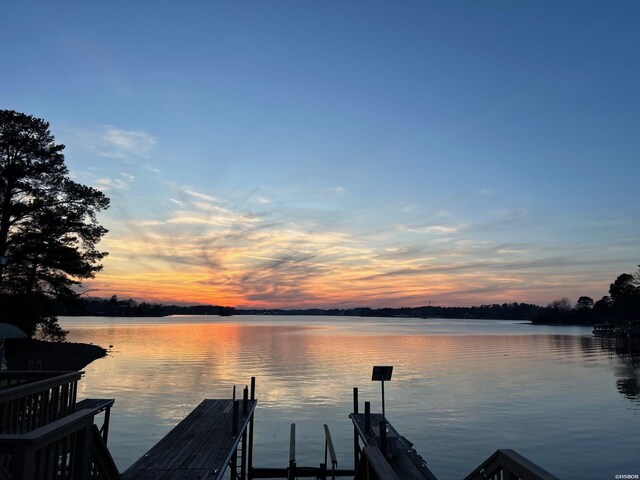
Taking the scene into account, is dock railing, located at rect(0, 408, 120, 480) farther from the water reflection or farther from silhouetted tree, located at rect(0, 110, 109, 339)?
the water reflection

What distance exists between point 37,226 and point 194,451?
944 inches

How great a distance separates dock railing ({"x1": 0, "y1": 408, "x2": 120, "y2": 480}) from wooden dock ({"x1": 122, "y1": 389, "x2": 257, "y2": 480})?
588 centimetres

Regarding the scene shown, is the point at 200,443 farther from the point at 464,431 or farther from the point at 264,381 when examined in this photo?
the point at 264,381

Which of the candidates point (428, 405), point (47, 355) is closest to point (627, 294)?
point (428, 405)

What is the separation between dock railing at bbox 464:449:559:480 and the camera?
3.96m

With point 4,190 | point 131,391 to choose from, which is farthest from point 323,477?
point 4,190

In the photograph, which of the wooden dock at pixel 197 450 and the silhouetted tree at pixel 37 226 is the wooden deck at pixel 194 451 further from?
the silhouetted tree at pixel 37 226

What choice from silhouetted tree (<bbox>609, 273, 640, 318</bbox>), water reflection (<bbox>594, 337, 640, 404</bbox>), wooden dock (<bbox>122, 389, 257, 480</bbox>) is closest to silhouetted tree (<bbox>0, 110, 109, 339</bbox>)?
wooden dock (<bbox>122, 389, 257, 480</bbox>)

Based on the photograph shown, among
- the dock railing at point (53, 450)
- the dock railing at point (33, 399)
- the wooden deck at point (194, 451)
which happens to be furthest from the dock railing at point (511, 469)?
the wooden deck at point (194, 451)

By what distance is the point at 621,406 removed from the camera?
33000 millimetres

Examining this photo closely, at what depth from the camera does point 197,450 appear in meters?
14.3

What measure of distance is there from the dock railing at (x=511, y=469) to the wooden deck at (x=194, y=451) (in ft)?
28.1

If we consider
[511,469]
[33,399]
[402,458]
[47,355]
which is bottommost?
[47,355]

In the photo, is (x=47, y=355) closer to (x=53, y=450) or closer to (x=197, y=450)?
(x=197, y=450)
